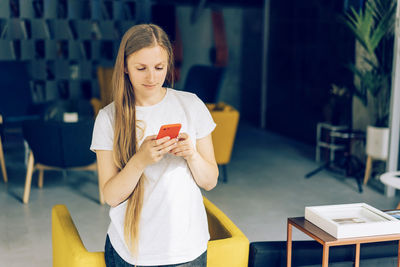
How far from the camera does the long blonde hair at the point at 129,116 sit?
1.50 m

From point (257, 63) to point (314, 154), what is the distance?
303cm

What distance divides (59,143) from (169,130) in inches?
125

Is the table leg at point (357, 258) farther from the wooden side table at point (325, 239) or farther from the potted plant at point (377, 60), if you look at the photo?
the potted plant at point (377, 60)

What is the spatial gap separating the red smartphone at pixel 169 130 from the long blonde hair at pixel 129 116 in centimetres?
17

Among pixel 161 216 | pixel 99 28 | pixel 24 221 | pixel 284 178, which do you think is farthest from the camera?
pixel 99 28

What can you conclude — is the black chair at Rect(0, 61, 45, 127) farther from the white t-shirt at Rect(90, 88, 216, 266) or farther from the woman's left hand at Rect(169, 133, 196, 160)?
the woman's left hand at Rect(169, 133, 196, 160)

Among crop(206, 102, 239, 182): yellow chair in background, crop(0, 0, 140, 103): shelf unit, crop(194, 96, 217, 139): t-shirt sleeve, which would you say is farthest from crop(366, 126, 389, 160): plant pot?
crop(0, 0, 140, 103): shelf unit

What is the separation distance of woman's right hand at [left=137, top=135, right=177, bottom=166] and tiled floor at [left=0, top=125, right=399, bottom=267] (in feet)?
6.88

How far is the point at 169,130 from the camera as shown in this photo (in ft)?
4.60

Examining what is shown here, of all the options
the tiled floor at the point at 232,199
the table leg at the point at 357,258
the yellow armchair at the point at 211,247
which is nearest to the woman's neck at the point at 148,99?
the yellow armchair at the point at 211,247

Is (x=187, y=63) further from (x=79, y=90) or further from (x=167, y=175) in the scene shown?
(x=167, y=175)

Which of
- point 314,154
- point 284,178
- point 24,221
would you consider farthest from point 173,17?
point 24,221

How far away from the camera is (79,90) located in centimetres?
895

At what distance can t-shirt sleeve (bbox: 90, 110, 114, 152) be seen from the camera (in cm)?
154
